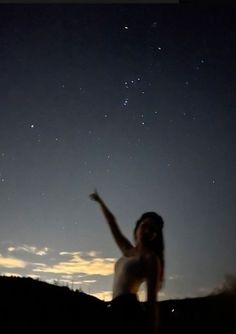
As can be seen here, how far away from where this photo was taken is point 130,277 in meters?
1.17

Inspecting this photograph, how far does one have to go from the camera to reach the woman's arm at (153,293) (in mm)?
1132

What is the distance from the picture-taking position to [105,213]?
171cm

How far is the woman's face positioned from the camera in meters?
1.29

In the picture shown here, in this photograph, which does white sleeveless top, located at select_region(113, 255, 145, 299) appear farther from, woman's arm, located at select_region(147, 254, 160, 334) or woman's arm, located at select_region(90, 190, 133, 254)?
woman's arm, located at select_region(90, 190, 133, 254)

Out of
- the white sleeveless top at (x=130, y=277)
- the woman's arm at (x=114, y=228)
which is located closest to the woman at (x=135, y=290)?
the white sleeveless top at (x=130, y=277)

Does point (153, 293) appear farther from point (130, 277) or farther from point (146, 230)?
point (146, 230)

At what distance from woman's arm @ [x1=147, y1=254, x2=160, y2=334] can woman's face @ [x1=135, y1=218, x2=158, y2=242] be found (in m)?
0.10

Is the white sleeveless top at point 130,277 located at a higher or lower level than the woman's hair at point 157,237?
lower

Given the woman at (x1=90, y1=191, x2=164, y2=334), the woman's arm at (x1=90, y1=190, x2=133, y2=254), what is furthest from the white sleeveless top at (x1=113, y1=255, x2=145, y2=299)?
the woman's arm at (x1=90, y1=190, x2=133, y2=254)

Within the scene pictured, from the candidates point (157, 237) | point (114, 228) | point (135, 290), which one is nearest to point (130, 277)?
point (135, 290)

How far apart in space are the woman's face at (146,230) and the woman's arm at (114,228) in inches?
3.2

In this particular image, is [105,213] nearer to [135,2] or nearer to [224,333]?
[135,2]

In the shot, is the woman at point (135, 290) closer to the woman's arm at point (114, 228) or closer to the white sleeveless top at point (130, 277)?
the white sleeveless top at point (130, 277)

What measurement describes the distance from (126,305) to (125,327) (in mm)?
66
